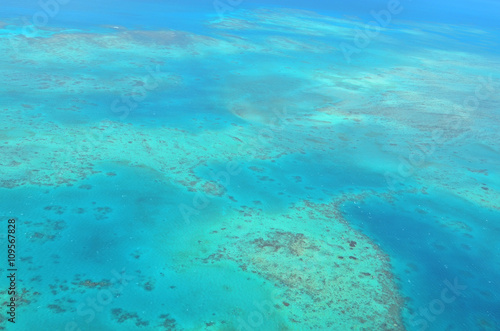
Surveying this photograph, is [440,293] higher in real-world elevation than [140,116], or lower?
higher

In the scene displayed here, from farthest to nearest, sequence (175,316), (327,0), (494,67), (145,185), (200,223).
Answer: (327,0)
(494,67)
(145,185)
(200,223)
(175,316)

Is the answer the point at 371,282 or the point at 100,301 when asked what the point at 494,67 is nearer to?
the point at 371,282

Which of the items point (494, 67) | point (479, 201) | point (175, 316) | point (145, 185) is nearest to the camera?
point (175, 316)

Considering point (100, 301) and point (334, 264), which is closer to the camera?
point (100, 301)

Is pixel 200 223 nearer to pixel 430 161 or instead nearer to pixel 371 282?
pixel 371 282

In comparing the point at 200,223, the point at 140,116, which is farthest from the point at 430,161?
the point at 140,116

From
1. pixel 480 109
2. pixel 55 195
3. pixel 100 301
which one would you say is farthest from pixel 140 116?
pixel 480 109
